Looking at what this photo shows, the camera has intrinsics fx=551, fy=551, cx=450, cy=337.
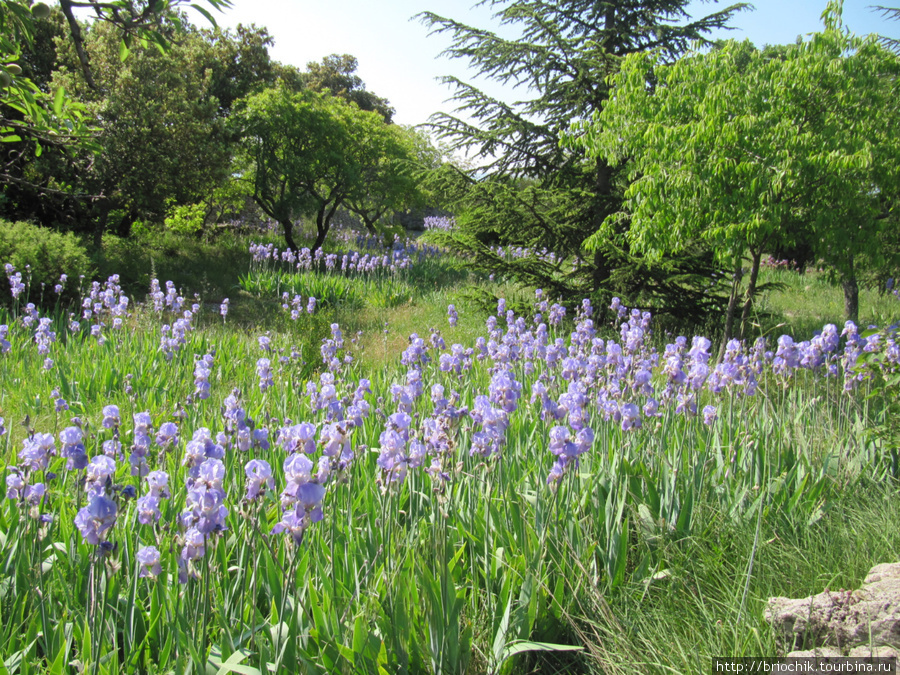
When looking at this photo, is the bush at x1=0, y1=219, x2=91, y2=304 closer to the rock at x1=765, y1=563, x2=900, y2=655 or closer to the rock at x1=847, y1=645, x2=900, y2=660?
the rock at x1=765, y1=563, x2=900, y2=655

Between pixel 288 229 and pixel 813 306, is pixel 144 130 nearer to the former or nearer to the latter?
pixel 288 229

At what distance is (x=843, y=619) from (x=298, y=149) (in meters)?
13.0

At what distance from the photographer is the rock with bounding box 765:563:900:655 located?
Answer: 169 cm

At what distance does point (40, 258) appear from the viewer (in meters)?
7.13

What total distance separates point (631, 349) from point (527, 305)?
4.13 m

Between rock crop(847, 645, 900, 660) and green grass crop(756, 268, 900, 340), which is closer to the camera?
rock crop(847, 645, 900, 660)

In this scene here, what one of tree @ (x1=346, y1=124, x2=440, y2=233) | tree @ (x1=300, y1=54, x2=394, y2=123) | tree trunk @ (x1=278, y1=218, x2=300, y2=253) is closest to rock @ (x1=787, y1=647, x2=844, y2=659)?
tree @ (x1=346, y1=124, x2=440, y2=233)

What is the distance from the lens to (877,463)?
3.16m

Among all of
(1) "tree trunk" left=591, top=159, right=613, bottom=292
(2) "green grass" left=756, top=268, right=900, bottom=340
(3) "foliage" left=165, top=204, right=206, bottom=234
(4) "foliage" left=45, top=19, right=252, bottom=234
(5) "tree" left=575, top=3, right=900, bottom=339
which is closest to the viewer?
(5) "tree" left=575, top=3, right=900, bottom=339

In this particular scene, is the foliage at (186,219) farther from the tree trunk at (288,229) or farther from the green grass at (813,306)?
the green grass at (813,306)

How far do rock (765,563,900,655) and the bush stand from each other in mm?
7869

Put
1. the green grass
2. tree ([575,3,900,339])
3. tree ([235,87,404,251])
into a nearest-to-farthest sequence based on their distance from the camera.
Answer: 1. tree ([575,3,900,339])
2. the green grass
3. tree ([235,87,404,251])

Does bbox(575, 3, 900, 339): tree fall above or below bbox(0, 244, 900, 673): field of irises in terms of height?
above

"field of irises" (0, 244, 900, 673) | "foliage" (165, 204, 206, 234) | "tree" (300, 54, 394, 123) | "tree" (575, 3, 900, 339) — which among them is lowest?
"field of irises" (0, 244, 900, 673)
